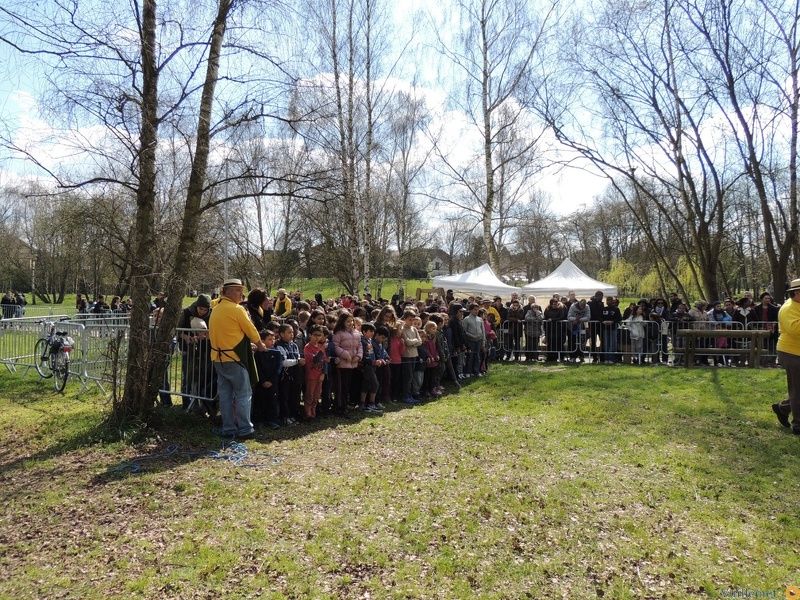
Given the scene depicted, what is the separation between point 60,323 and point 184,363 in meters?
3.94

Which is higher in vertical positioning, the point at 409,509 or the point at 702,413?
the point at 702,413

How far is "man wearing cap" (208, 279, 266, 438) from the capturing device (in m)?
6.64

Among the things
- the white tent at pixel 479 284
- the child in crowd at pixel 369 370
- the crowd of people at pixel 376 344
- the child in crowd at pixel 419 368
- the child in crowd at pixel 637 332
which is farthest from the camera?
the white tent at pixel 479 284

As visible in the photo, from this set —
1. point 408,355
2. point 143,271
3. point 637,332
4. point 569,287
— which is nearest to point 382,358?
point 408,355

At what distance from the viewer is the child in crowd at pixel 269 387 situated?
7.43 metres

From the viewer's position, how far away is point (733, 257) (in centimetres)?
3684

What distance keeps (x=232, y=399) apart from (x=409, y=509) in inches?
123

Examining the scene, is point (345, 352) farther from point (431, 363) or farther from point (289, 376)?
point (431, 363)

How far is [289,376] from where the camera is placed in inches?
303

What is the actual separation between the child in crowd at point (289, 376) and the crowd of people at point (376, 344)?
0.01 meters

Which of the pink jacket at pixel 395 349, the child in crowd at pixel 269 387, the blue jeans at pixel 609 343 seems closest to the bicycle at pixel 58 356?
the child in crowd at pixel 269 387

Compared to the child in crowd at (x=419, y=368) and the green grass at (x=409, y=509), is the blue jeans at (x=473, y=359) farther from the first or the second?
the green grass at (x=409, y=509)

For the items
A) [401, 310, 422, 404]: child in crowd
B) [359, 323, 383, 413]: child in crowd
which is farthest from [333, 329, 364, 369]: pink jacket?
[401, 310, 422, 404]: child in crowd

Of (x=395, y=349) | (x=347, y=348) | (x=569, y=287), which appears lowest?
(x=395, y=349)
